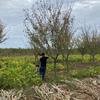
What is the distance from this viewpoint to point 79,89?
547 inches

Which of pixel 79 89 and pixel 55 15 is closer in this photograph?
pixel 79 89

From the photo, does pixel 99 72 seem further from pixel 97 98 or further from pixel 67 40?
pixel 97 98

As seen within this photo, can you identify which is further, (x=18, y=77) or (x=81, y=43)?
(x=81, y=43)

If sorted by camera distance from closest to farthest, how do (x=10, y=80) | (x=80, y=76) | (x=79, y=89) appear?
(x=10, y=80)
(x=79, y=89)
(x=80, y=76)

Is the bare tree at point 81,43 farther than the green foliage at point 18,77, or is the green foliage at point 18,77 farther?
the bare tree at point 81,43

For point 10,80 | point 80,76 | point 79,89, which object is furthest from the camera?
point 80,76

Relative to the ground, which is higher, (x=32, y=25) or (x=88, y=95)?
(x=32, y=25)

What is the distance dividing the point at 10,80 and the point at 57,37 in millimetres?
9920

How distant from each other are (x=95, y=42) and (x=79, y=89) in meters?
24.7

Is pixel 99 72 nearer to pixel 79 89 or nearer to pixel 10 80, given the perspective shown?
pixel 79 89

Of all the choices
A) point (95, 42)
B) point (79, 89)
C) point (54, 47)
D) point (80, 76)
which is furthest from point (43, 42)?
point (95, 42)

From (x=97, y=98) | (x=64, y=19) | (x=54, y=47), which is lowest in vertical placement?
(x=97, y=98)

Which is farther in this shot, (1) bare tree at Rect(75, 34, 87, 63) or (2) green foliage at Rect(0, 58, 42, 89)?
(1) bare tree at Rect(75, 34, 87, 63)

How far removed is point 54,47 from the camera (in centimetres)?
2298
